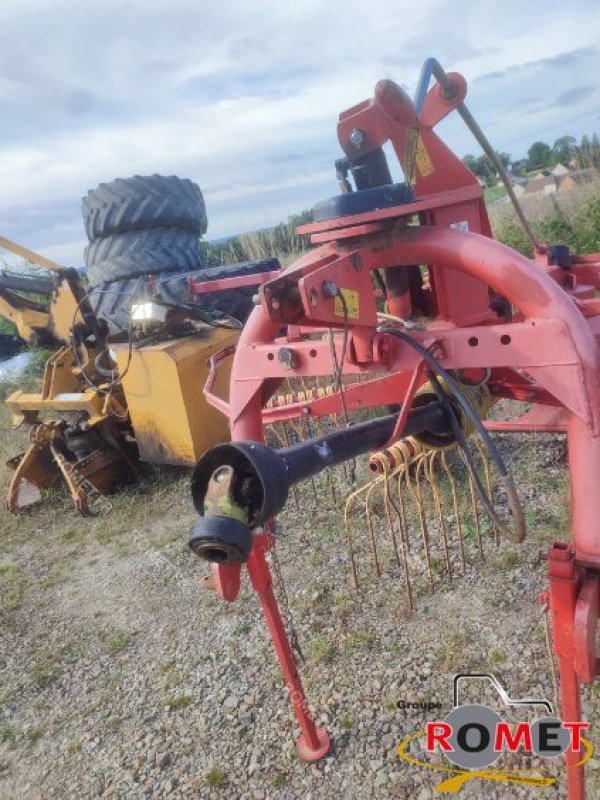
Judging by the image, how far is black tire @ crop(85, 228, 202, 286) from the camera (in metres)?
6.12

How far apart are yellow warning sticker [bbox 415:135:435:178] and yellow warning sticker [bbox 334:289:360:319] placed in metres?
0.63

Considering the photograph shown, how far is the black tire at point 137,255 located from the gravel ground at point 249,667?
3.36m

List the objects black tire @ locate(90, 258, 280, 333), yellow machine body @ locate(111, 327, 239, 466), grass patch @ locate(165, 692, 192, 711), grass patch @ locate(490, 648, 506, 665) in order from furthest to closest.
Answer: black tire @ locate(90, 258, 280, 333) < yellow machine body @ locate(111, 327, 239, 466) < grass patch @ locate(165, 692, 192, 711) < grass patch @ locate(490, 648, 506, 665)

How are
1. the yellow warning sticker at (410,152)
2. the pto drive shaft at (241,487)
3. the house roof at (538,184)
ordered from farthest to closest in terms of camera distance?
the house roof at (538,184)
the yellow warning sticker at (410,152)
the pto drive shaft at (241,487)

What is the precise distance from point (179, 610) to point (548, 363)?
2.51m

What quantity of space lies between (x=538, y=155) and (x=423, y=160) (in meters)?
31.5

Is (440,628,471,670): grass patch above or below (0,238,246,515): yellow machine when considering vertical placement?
below

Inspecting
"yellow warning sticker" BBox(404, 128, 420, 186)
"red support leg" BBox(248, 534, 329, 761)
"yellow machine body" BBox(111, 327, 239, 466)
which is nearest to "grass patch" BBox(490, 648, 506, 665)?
"red support leg" BBox(248, 534, 329, 761)

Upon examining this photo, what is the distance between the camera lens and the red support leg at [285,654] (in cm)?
189

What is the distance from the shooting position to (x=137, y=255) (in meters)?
6.13

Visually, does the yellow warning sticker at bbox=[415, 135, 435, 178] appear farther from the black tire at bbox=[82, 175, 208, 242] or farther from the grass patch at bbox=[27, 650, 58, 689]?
the black tire at bbox=[82, 175, 208, 242]

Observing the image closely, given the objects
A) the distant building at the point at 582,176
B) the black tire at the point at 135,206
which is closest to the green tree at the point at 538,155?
the distant building at the point at 582,176

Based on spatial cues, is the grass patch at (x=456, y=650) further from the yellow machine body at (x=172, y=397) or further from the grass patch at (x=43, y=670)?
the yellow machine body at (x=172, y=397)

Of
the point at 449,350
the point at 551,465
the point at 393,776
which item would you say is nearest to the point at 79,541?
the point at 393,776
